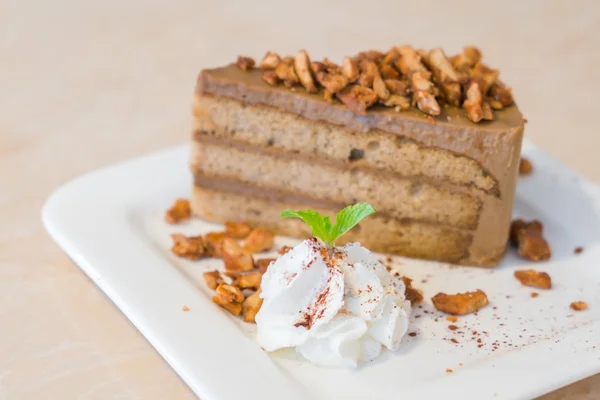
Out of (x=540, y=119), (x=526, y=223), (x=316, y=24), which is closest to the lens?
(x=526, y=223)

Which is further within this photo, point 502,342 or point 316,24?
point 316,24

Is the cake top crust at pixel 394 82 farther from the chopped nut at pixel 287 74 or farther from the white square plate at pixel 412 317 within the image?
the white square plate at pixel 412 317

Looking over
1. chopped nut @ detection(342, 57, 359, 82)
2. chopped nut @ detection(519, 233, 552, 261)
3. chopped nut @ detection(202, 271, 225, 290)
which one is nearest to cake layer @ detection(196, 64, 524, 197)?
chopped nut @ detection(342, 57, 359, 82)

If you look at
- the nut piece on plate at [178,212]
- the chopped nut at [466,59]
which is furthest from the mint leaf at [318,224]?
the chopped nut at [466,59]

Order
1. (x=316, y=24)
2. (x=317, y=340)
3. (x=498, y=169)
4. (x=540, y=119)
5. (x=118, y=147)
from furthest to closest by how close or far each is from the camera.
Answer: (x=316, y=24) → (x=540, y=119) → (x=118, y=147) → (x=498, y=169) → (x=317, y=340)

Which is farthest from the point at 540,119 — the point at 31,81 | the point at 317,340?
the point at 31,81

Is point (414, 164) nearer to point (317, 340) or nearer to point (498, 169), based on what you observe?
point (498, 169)

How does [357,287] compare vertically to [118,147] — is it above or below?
above
